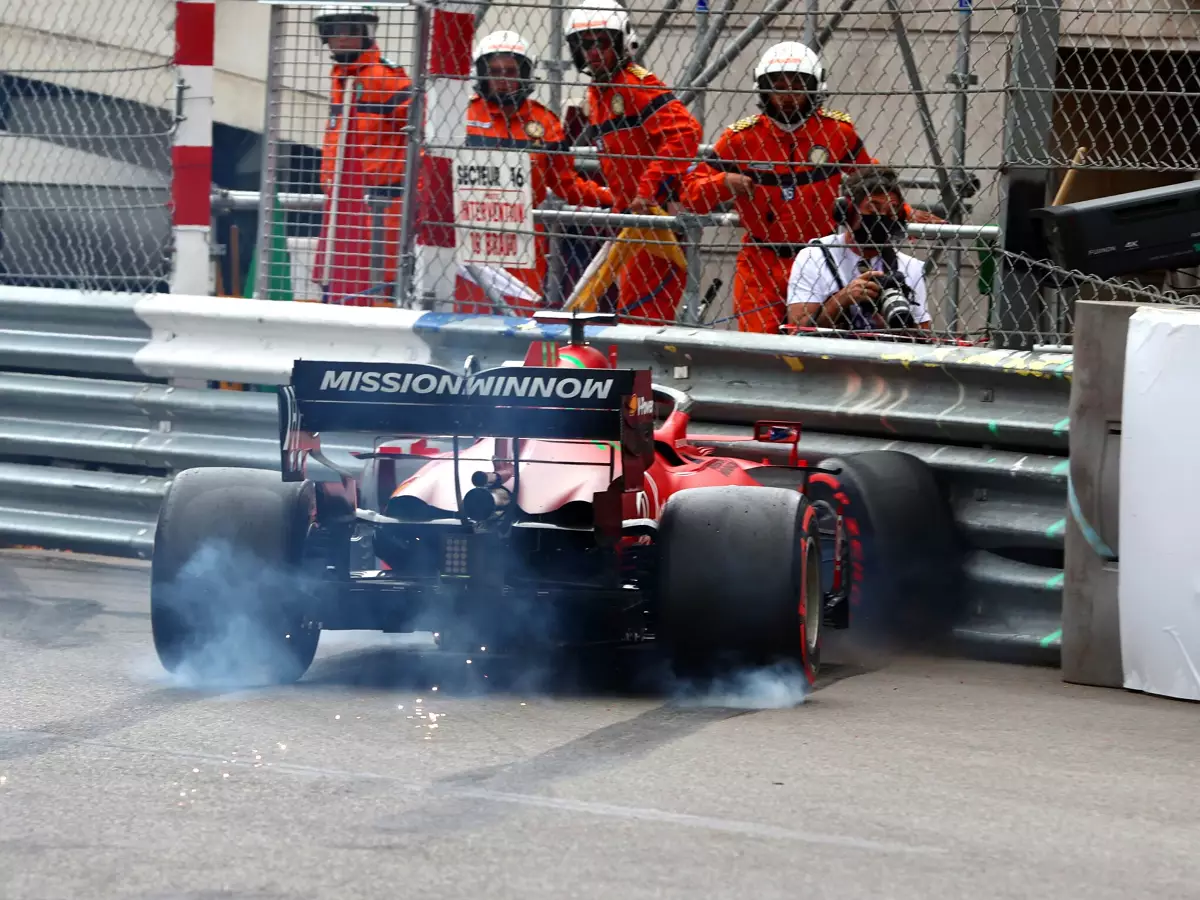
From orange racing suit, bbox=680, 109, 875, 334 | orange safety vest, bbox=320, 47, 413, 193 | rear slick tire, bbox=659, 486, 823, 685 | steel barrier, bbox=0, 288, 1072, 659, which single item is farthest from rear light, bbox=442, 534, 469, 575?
orange safety vest, bbox=320, 47, 413, 193

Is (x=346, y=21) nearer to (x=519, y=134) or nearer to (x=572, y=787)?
(x=519, y=134)

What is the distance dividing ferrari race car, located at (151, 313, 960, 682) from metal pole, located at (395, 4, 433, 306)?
2101 mm

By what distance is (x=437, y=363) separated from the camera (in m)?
7.86

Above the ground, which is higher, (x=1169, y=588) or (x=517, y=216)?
(x=517, y=216)

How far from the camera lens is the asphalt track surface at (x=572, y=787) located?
352cm

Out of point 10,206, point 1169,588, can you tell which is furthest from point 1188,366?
point 10,206

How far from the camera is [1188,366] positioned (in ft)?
19.4

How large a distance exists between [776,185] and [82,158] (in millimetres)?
4317

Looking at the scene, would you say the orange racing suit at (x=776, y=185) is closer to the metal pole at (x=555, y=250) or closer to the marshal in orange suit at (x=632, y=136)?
the marshal in orange suit at (x=632, y=136)

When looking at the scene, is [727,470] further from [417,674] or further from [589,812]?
[589,812]

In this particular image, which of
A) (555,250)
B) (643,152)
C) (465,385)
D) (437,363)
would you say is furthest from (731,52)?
(465,385)

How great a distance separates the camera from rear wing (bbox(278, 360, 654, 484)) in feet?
17.5

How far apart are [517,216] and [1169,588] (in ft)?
10.5

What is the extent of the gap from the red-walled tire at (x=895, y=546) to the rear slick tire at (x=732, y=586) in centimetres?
110
